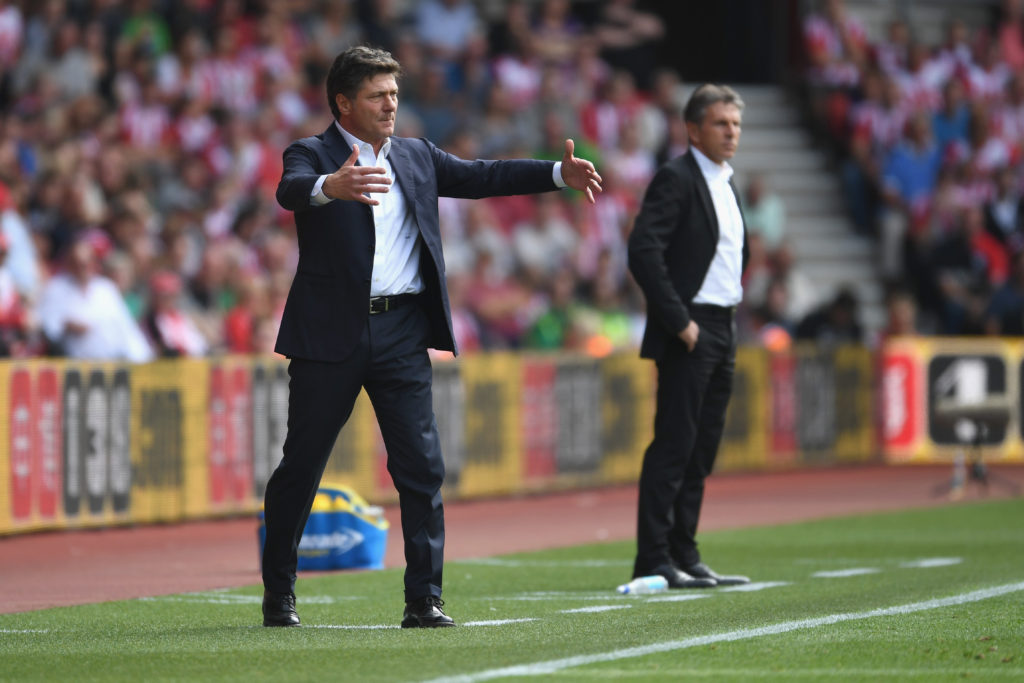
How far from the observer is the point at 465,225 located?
2002cm

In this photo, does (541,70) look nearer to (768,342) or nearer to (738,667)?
(768,342)

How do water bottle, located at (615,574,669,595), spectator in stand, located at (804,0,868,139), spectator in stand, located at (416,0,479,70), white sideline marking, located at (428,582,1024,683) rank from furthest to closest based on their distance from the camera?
spectator in stand, located at (804,0,868,139) → spectator in stand, located at (416,0,479,70) → water bottle, located at (615,574,669,595) → white sideline marking, located at (428,582,1024,683)

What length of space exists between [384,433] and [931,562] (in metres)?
4.28

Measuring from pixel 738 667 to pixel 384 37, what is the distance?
15.4m

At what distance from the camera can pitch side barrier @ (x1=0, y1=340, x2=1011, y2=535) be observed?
44.8 ft

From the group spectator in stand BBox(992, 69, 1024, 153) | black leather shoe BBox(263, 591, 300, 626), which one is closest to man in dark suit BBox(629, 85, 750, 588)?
black leather shoe BBox(263, 591, 300, 626)

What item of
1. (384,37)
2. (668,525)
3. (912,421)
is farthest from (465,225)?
(668,525)

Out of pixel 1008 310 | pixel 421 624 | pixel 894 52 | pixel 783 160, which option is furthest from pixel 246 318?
pixel 894 52

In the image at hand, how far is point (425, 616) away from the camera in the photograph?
795 cm

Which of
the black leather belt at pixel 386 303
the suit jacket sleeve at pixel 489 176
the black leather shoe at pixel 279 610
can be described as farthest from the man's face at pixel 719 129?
the black leather shoe at pixel 279 610

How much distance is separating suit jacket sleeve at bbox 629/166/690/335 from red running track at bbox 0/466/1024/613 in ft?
8.78

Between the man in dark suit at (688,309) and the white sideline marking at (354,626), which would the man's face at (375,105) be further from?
the man in dark suit at (688,309)

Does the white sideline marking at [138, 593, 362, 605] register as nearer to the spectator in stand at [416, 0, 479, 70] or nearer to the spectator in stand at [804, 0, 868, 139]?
the spectator in stand at [416, 0, 479, 70]

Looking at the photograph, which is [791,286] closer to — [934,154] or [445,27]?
[934,154]
